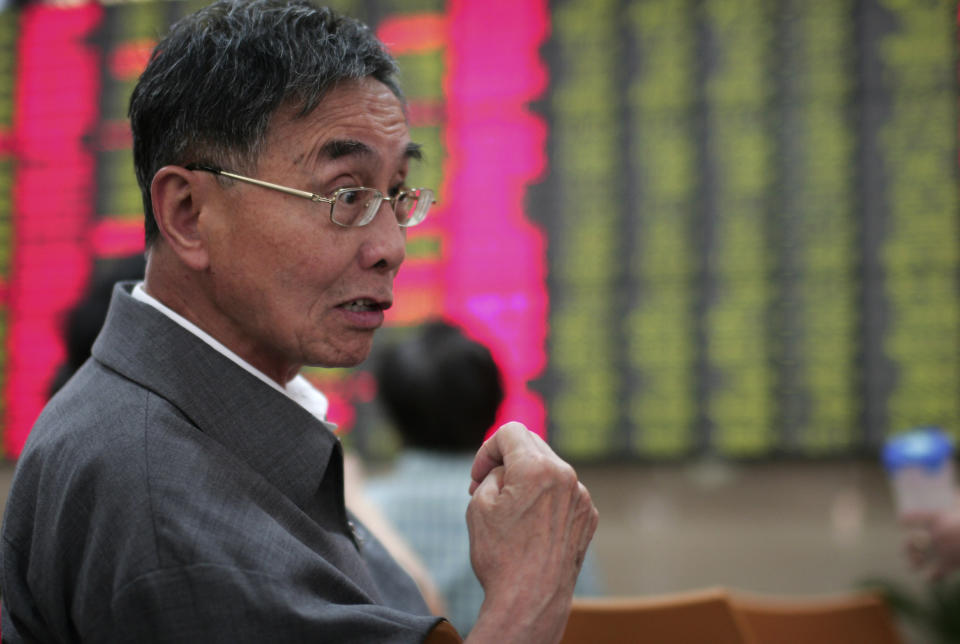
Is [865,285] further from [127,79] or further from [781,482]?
[127,79]

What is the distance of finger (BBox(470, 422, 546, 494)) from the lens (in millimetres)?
798

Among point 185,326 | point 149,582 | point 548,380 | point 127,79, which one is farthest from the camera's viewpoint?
point 127,79

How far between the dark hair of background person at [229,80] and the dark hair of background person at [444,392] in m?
1.01

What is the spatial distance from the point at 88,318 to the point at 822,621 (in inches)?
50.9

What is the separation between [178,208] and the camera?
84 centimetres

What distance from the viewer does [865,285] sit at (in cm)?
246

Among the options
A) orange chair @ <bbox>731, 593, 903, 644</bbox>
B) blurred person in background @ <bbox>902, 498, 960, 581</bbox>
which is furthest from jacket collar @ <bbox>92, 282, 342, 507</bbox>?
blurred person in background @ <bbox>902, 498, 960, 581</bbox>

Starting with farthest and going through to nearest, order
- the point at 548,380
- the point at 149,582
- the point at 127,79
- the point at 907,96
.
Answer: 1. the point at 127,79
2. the point at 548,380
3. the point at 907,96
4. the point at 149,582

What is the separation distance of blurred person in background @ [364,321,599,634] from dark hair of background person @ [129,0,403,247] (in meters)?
1.01

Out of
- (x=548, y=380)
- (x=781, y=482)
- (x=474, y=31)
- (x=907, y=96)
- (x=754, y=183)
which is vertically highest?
(x=474, y=31)

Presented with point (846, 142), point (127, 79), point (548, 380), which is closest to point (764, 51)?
point (846, 142)

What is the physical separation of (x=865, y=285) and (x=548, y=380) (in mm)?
853

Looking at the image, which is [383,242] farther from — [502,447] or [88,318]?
[88,318]

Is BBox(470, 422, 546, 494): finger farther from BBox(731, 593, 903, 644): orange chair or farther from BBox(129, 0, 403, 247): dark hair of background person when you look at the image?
BBox(731, 593, 903, 644): orange chair
